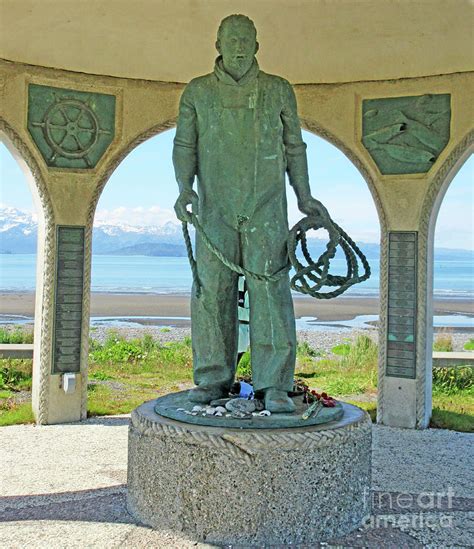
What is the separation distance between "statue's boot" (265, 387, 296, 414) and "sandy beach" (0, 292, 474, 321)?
2395 centimetres

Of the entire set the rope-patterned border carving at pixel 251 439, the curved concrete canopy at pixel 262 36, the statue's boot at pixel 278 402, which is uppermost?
the curved concrete canopy at pixel 262 36

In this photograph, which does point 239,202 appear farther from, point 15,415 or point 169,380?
point 169,380

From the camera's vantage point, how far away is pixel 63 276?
7.41 meters

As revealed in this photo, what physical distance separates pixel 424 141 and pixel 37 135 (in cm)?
402

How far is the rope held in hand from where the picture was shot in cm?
414

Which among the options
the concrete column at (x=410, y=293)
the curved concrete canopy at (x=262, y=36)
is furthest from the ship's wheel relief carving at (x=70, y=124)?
the concrete column at (x=410, y=293)

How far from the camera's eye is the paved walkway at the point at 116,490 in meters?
3.84

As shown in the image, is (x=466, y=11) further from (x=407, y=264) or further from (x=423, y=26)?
(x=407, y=264)

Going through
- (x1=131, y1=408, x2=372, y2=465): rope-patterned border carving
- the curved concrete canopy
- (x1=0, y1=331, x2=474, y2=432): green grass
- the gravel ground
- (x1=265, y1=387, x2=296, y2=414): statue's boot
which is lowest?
(x1=0, y1=331, x2=474, y2=432): green grass

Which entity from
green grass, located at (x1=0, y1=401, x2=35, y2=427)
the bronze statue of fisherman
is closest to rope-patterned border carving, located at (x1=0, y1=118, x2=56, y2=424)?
green grass, located at (x1=0, y1=401, x2=35, y2=427)

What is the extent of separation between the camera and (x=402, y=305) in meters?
7.60

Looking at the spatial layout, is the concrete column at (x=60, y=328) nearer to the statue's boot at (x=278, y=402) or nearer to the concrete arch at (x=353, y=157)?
the concrete arch at (x=353, y=157)

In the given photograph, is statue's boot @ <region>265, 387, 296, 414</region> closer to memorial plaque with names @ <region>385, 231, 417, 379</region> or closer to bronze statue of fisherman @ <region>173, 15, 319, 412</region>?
bronze statue of fisherman @ <region>173, 15, 319, 412</region>

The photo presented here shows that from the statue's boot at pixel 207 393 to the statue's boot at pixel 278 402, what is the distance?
1.02 ft
